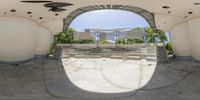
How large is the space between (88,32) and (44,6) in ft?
38.0

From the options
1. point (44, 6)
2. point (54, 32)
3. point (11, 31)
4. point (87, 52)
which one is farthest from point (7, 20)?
point (87, 52)

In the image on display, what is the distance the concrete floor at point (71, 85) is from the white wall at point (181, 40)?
11.5 feet

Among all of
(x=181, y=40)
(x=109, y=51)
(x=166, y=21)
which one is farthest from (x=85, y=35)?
(x=181, y=40)

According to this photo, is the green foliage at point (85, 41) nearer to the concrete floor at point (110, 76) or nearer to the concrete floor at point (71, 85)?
the concrete floor at point (110, 76)

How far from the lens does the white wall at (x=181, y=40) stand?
20.5m

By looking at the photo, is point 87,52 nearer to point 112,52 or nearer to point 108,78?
point 112,52

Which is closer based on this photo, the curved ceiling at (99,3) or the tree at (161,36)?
the curved ceiling at (99,3)

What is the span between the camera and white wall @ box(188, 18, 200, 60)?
1810cm

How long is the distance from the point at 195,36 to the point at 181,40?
2367 mm

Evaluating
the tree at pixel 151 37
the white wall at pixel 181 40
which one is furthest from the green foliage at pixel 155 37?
the white wall at pixel 181 40

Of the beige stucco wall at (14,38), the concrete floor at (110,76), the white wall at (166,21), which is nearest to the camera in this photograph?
the concrete floor at (110,76)

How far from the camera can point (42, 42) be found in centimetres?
2331

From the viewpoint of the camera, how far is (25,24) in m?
19.0

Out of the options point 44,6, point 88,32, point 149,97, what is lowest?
point 149,97
